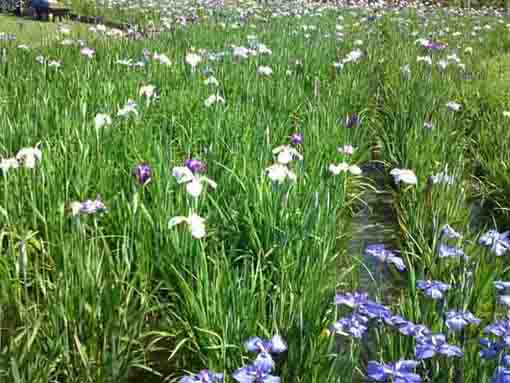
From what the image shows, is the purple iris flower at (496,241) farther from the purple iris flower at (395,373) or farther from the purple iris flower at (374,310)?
the purple iris flower at (395,373)

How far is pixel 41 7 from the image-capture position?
44.3 ft

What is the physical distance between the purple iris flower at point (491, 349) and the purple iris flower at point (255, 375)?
1.94 feet

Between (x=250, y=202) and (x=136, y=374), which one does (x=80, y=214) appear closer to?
(x=136, y=374)

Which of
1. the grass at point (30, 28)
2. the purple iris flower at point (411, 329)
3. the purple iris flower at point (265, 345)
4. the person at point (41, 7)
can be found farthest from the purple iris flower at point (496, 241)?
the person at point (41, 7)

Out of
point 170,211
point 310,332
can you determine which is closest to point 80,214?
point 170,211

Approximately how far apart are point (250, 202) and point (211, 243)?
29 cm

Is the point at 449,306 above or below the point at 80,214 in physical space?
below

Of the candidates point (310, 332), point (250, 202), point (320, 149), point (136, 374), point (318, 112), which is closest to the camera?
point (310, 332)

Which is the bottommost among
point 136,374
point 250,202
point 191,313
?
point 136,374

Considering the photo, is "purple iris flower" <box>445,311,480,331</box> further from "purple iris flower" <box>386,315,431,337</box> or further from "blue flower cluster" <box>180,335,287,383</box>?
"blue flower cluster" <box>180,335,287,383</box>

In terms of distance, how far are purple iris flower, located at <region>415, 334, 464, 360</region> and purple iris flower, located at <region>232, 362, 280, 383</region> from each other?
39cm

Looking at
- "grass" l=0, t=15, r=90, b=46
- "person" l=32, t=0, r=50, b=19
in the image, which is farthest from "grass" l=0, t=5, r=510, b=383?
"person" l=32, t=0, r=50, b=19

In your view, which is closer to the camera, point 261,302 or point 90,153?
point 261,302

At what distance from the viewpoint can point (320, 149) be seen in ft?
11.1
